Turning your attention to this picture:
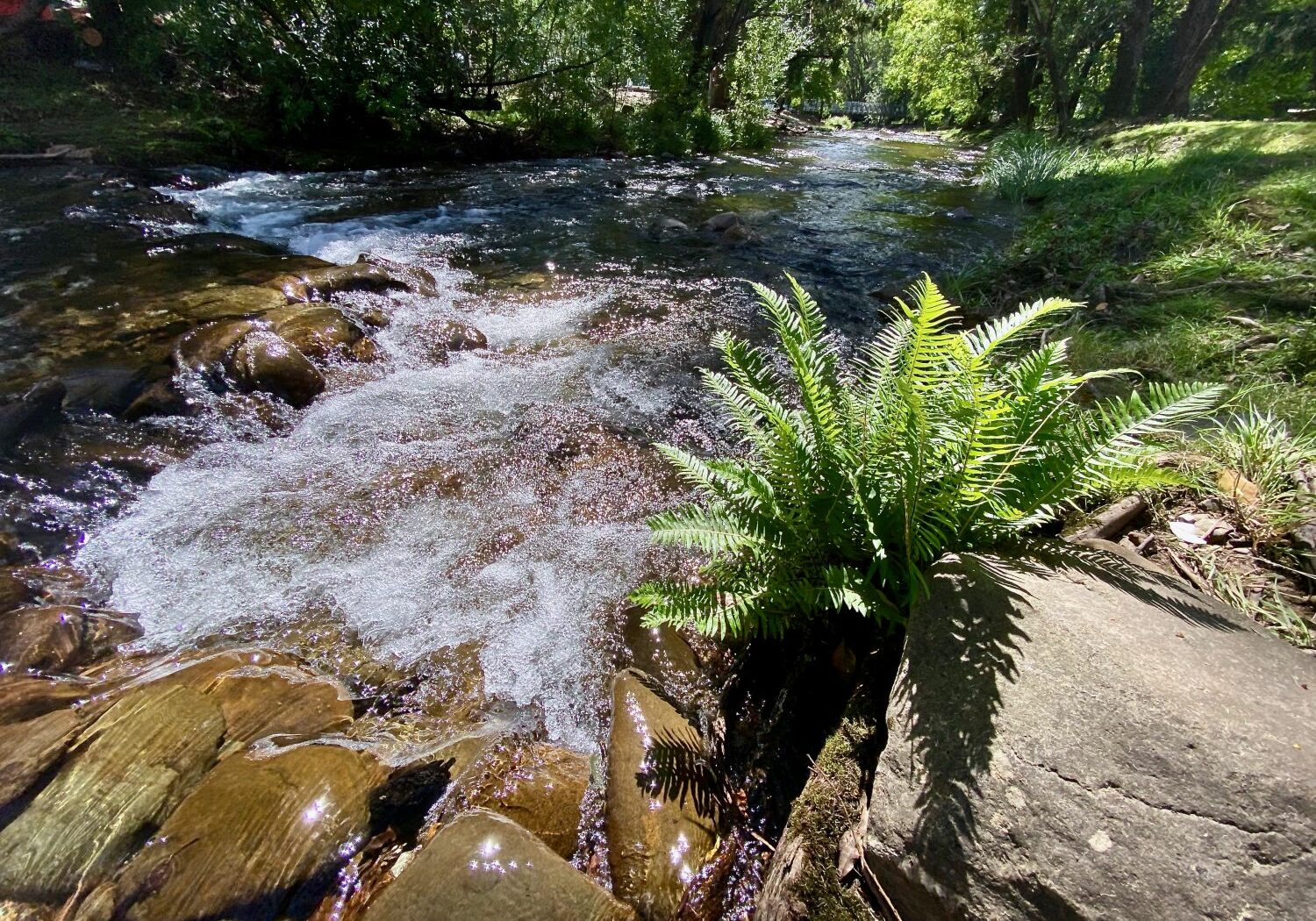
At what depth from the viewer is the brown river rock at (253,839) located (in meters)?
1.67

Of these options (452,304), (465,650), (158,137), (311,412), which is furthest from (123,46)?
(465,650)

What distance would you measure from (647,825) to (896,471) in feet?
4.77

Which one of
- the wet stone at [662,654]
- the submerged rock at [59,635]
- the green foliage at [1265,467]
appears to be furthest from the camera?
the wet stone at [662,654]

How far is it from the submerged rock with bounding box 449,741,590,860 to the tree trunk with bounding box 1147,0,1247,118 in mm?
20522

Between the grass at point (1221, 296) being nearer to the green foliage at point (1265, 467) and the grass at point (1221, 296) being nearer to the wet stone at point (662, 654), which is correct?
the green foliage at point (1265, 467)

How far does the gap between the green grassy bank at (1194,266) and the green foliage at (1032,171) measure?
3.21 ft

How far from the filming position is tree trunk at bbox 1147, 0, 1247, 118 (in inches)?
537

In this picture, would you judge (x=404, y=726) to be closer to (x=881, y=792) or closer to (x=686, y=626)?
(x=686, y=626)

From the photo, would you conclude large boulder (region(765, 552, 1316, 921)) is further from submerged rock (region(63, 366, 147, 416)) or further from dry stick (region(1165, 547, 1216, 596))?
submerged rock (region(63, 366, 147, 416))

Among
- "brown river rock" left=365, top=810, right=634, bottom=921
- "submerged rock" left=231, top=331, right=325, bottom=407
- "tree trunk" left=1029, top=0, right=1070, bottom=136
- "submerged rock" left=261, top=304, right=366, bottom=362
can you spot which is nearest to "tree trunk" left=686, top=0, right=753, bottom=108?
"tree trunk" left=1029, top=0, right=1070, bottom=136

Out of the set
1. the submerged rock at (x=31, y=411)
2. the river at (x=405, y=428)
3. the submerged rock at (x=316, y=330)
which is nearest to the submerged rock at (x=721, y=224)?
the river at (x=405, y=428)

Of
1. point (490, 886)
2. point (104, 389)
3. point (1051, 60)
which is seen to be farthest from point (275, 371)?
point (1051, 60)

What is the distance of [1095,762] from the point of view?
1336 mm

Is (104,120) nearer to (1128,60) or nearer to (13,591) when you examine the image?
(13,591)
